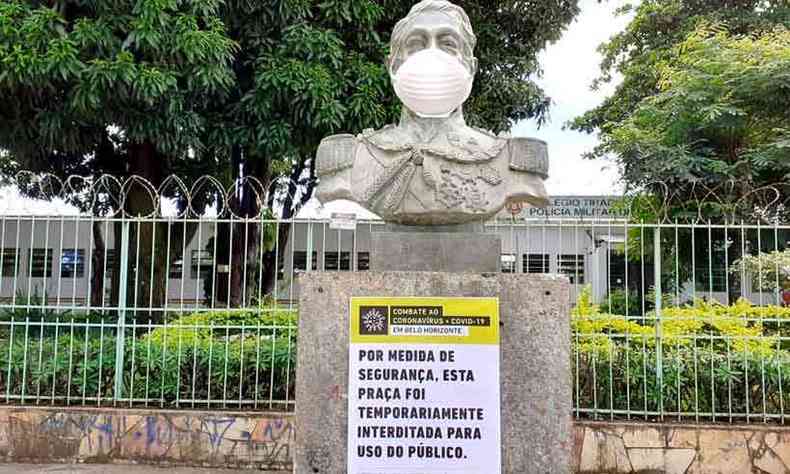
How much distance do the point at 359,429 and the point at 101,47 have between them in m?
5.06

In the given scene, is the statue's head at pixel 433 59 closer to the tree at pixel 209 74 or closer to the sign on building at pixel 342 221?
the sign on building at pixel 342 221

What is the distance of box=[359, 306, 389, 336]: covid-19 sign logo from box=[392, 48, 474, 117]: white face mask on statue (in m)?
0.99

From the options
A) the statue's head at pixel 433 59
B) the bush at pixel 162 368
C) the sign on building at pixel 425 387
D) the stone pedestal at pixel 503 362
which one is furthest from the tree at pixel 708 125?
the sign on building at pixel 425 387

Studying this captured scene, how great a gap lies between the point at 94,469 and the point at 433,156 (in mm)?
3947

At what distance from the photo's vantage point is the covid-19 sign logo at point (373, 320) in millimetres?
2869

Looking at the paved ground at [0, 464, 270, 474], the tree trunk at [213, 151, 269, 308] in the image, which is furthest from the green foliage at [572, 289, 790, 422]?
the tree trunk at [213, 151, 269, 308]

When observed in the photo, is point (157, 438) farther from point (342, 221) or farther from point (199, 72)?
point (199, 72)

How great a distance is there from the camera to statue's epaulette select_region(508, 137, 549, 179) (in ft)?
10.4

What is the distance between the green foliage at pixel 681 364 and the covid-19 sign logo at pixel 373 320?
3126 millimetres

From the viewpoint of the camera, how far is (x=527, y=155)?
3184 mm

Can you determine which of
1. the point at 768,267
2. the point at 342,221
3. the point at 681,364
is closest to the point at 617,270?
the point at 768,267

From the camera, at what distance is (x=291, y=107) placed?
741 centimetres

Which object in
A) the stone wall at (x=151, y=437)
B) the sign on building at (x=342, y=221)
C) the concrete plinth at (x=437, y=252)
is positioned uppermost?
the sign on building at (x=342, y=221)

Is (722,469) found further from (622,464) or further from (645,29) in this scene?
(645,29)
